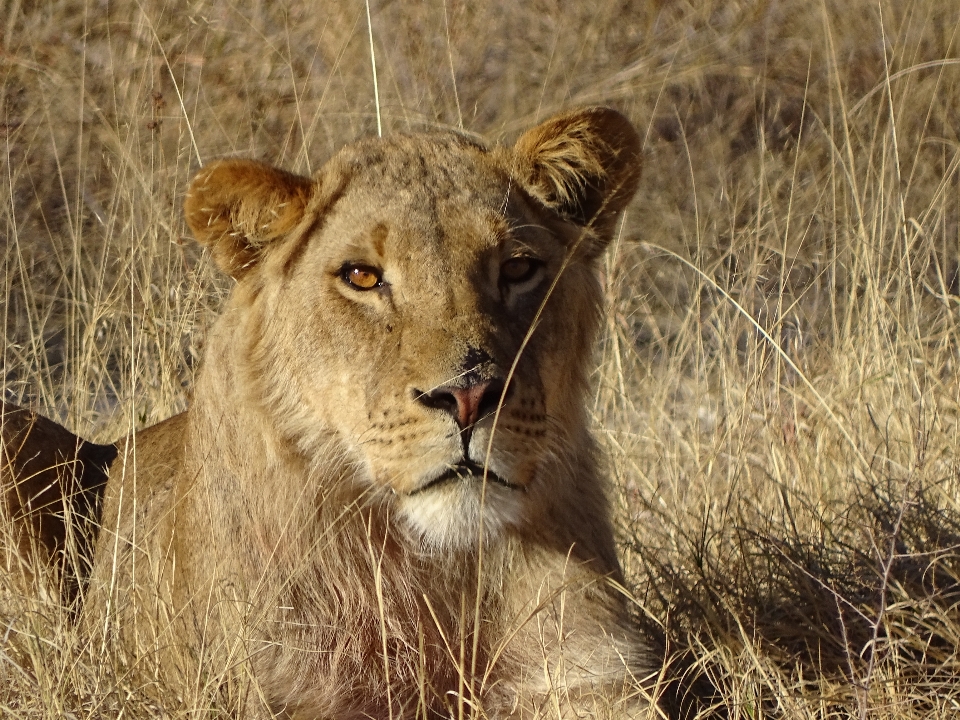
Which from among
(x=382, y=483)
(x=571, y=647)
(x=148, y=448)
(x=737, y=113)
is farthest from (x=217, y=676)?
(x=737, y=113)

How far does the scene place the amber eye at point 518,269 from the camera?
3098 mm

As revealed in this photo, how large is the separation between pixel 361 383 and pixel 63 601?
1.24 meters

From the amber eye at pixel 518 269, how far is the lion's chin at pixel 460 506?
0.53 meters

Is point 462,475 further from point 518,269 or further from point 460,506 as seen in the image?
point 518,269

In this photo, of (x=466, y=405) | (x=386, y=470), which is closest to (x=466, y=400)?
(x=466, y=405)

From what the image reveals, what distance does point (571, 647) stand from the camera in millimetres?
3053

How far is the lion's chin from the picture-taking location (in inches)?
108

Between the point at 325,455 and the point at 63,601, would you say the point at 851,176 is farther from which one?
the point at 63,601

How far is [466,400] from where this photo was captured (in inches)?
105

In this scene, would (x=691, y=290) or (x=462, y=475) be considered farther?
(x=691, y=290)

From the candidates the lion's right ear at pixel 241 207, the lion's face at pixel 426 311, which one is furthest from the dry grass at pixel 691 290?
the lion's face at pixel 426 311

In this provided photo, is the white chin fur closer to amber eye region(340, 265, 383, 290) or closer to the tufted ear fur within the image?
amber eye region(340, 265, 383, 290)

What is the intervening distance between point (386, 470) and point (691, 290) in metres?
4.55

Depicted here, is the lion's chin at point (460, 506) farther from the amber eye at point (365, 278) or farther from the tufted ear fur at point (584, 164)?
the tufted ear fur at point (584, 164)
